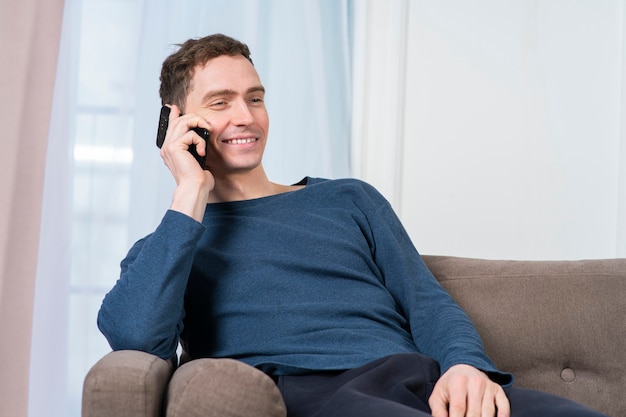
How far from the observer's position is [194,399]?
1.16 meters

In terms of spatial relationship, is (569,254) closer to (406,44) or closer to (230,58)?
(406,44)

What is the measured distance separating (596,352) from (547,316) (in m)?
0.13

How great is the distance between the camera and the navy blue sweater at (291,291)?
1504 millimetres

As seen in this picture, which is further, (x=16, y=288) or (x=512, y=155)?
(x=512, y=155)

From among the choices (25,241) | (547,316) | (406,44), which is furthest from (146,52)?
(547,316)

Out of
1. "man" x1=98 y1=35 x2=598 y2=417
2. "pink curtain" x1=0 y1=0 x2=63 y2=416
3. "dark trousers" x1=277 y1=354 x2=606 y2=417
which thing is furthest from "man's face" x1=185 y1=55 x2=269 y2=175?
"pink curtain" x1=0 y1=0 x2=63 y2=416

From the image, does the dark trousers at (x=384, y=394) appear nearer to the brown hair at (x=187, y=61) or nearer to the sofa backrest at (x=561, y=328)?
the sofa backrest at (x=561, y=328)

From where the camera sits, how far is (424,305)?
1.68 m

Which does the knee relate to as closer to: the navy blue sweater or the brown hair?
the navy blue sweater

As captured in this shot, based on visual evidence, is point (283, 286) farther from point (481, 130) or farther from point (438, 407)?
point (481, 130)

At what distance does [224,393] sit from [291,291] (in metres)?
0.51

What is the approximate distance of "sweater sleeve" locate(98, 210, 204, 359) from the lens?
147 centimetres

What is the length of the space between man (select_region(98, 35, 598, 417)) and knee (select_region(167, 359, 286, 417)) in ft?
0.49

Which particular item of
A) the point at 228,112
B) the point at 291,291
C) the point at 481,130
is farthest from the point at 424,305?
the point at 481,130
